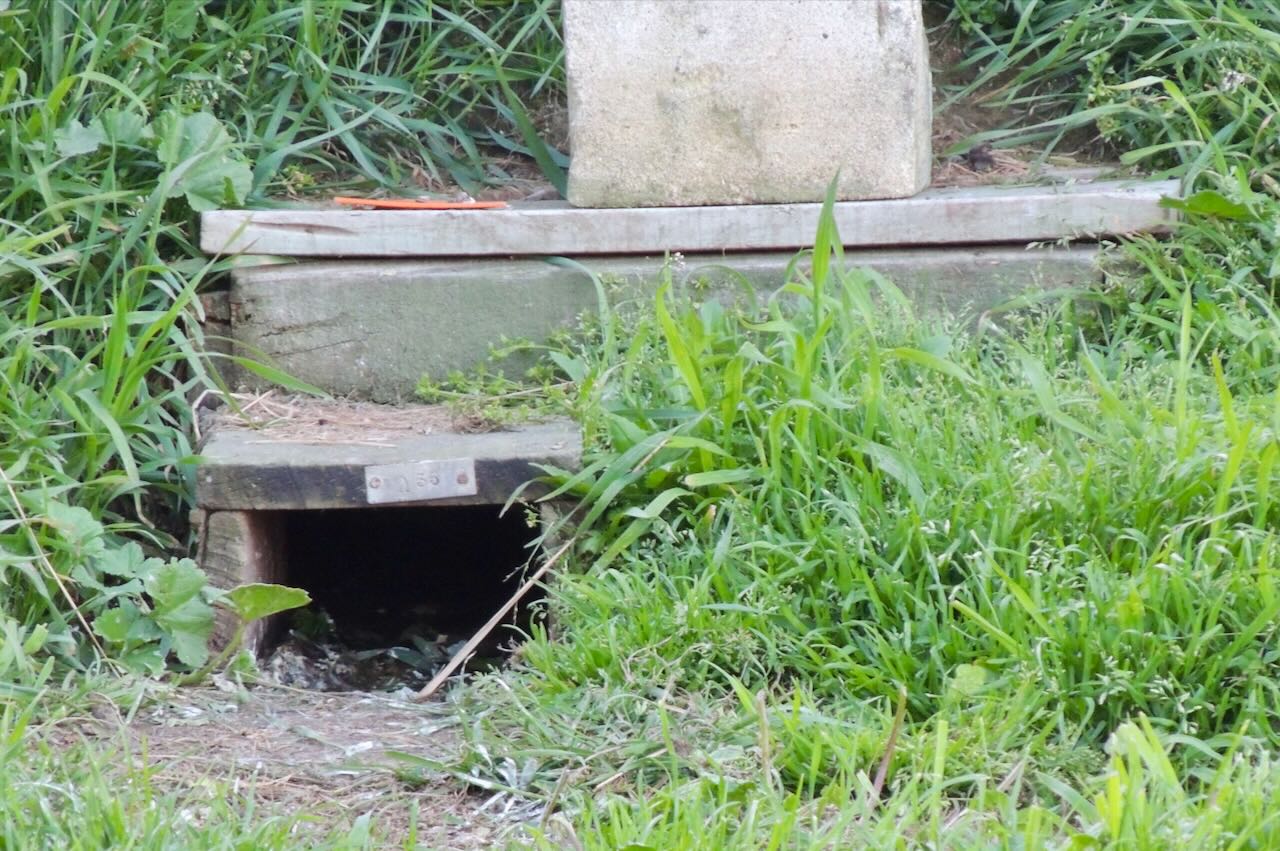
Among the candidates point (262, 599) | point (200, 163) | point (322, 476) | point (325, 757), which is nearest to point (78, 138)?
point (200, 163)

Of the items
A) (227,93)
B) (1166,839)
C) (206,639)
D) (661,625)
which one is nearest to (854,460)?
(661,625)

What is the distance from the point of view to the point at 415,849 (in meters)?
2.19

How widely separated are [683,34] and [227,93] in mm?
1281

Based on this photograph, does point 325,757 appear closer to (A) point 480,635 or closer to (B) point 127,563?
(A) point 480,635

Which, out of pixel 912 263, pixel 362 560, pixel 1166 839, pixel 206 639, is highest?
pixel 912 263

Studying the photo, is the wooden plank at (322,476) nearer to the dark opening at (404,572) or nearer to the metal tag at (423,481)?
the metal tag at (423,481)

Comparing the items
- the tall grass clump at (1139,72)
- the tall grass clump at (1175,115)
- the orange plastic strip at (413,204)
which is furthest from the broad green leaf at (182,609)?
the tall grass clump at (1139,72)

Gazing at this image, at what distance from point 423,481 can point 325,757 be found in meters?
0.73

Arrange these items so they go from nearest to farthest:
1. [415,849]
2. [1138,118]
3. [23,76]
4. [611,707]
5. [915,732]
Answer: [415,849], [915,732], [611,707], [23,76], [1138,118]

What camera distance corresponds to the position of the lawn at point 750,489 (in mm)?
2289

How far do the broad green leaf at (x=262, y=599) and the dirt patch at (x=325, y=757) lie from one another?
0.17 meters

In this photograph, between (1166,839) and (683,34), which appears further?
(683,34)

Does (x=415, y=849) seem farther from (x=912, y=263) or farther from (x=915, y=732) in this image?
(x=912, y=263)

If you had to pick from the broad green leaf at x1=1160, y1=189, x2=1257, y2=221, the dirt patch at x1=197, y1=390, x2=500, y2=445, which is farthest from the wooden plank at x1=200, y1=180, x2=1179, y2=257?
the dirt patch at x1=197, y1=390, x2=500, y2=445
